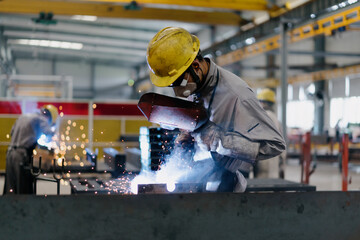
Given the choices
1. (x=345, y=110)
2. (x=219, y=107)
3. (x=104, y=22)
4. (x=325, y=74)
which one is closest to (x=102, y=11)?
(x=104, y=22)

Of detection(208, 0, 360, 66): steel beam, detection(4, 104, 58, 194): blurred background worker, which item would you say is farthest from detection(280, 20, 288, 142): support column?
detection(4, 104, 58, 194): blurred background worker

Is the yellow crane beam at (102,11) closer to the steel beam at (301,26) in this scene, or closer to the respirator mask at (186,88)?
the steel beam at (301,26)

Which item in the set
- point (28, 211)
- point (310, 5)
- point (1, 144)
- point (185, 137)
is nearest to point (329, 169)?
point (310, 5)

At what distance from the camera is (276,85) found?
16.8m

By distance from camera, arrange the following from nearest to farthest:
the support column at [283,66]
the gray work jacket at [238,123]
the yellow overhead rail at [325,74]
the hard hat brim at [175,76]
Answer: the gray work jacket at [238,123], the hard hat brim at [175,76], the support column at [283,66], the yellow overhead rail at [325,74]

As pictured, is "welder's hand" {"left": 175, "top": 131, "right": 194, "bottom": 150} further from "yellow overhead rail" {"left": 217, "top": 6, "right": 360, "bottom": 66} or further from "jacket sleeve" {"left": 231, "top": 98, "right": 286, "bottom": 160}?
"yellow overhead rail" {"left": 217, "top": 6, "right": 360, "bottom": 66}

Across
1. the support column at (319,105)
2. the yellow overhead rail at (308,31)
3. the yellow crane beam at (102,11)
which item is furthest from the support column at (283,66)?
the support column at (319,105)

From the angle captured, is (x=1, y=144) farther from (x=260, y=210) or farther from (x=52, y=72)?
(x=52, y=72)

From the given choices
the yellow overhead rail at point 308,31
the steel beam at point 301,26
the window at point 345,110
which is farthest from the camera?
the window at point 345,110

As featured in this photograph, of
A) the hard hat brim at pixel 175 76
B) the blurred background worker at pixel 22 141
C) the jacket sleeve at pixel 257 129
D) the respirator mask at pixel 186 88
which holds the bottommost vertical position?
the blurred background worker at pixel 22 141

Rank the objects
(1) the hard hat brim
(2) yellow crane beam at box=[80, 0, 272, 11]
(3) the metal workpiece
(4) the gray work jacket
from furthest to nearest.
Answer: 1. (2) yellow crane beam at box=[80, 0, 272, 11]
2. (1) the hard hat brim
3. (4) the gray work jacket
4. (3) the metal workpiece

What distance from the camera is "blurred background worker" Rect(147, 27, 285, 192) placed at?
1.78 metres

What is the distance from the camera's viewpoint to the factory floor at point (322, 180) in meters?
7.68

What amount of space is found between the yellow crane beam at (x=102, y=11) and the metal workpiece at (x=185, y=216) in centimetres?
786
